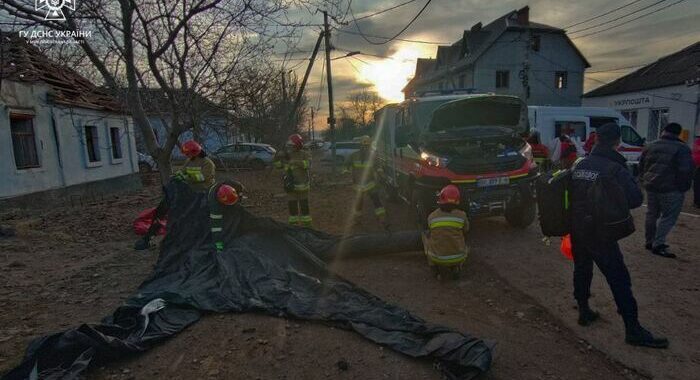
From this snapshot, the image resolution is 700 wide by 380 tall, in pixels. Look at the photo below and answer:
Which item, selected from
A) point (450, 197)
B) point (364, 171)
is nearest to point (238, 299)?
point (450, 197)

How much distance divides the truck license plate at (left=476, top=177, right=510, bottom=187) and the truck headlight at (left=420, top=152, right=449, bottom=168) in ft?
1.95

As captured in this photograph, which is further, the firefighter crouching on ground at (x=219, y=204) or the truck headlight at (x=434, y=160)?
the truck headlight at (x=434, y=160)

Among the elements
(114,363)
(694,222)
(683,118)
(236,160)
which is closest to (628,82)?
(683,118)

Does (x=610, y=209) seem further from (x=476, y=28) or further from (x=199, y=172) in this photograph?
(x=476, y=28)

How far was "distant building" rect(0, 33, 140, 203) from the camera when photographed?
10.9 metres

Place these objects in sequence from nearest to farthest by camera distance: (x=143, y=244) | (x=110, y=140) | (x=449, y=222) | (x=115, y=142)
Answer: (x=449, y=222)
(x=143, y=244)
(x=110, y=140)
(x=115, y=142)

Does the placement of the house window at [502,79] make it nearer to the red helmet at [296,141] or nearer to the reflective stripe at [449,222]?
the red helmet at [296,141]

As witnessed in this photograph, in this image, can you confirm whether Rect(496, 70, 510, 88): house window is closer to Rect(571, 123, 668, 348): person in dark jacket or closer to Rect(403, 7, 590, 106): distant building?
Rect(403, 7, 590, 106): distant building

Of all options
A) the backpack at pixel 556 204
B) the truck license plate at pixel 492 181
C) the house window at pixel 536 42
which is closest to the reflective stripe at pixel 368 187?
the truck license plate at pixel 492 181

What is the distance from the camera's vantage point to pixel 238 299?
Result: 4105 mm

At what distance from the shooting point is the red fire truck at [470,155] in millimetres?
6207

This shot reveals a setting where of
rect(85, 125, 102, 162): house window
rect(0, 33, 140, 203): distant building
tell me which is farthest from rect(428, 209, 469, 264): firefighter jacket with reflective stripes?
rect(85, 125, 102, 162): house window

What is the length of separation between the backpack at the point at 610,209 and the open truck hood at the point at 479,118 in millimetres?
3317

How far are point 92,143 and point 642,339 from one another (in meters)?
17.4
